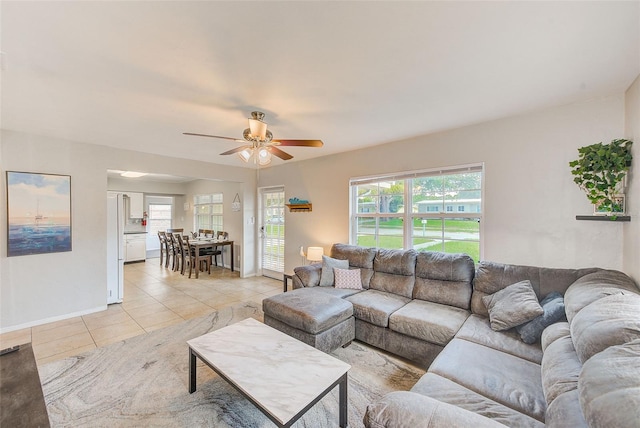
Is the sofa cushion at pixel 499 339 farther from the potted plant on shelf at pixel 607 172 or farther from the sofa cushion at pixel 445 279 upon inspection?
the potted plant on shelf at pixel 607 172

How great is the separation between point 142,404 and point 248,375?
992 mm

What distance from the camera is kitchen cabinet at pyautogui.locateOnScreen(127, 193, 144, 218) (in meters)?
7.48

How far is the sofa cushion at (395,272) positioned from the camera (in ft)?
10.3

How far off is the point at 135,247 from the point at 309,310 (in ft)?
23.2

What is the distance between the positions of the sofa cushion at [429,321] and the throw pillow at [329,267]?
107 cm

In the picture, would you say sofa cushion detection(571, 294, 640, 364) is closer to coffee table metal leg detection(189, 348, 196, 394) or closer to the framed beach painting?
coffee table metal leg detection(189, 348, 196, 394)

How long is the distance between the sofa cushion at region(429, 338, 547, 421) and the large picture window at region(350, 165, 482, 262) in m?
1.58

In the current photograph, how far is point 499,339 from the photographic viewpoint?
2018 mm

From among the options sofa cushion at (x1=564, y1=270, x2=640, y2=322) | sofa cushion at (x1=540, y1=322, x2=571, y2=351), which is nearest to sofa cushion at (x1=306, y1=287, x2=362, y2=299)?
sofa cushion at (x1=540, y1=322, x2=571, y2=351)

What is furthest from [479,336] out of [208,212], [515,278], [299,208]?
[208,212]

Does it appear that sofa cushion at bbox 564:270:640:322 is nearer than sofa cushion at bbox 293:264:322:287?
Yes

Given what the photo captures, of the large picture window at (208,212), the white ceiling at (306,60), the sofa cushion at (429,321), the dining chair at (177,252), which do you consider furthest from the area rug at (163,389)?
the large picture window at (208,212)

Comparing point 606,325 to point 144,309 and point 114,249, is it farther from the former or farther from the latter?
point 114,249

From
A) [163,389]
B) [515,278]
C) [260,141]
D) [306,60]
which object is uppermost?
[306,60]
